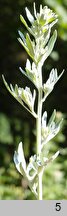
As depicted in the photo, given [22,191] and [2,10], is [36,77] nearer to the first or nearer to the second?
[22,191]

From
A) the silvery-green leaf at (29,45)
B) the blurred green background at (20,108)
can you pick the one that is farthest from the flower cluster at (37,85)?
the blurred green background at (20,108)

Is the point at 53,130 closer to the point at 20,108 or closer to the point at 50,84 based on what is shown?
the point at 50,84

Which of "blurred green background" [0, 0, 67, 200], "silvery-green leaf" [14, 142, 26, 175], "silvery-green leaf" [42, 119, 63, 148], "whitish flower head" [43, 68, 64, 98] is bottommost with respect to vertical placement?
"silvery-green leaf" [14, 142, 26, 175]

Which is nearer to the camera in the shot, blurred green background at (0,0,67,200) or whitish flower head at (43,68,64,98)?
whitish flower head at (43,68,64,98)

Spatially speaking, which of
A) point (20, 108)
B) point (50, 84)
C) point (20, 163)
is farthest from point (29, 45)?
point (20, 108)

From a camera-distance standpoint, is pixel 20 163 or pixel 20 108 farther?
pixel 20 108

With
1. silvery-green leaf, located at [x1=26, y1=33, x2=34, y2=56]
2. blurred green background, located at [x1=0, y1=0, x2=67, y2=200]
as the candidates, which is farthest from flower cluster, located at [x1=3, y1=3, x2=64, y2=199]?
blurred green background, located at [x1=0, y1=0, x2=67, y2=200]

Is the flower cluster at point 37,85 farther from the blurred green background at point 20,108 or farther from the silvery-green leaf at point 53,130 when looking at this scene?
the blurred green background at point 20,108

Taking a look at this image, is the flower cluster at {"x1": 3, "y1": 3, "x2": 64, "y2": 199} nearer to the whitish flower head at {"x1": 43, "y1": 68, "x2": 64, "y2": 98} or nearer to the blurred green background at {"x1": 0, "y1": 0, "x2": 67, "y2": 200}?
the whitish flower head at {"x1": 43, "y1": 68, "x2": 64, "y2": 98}
